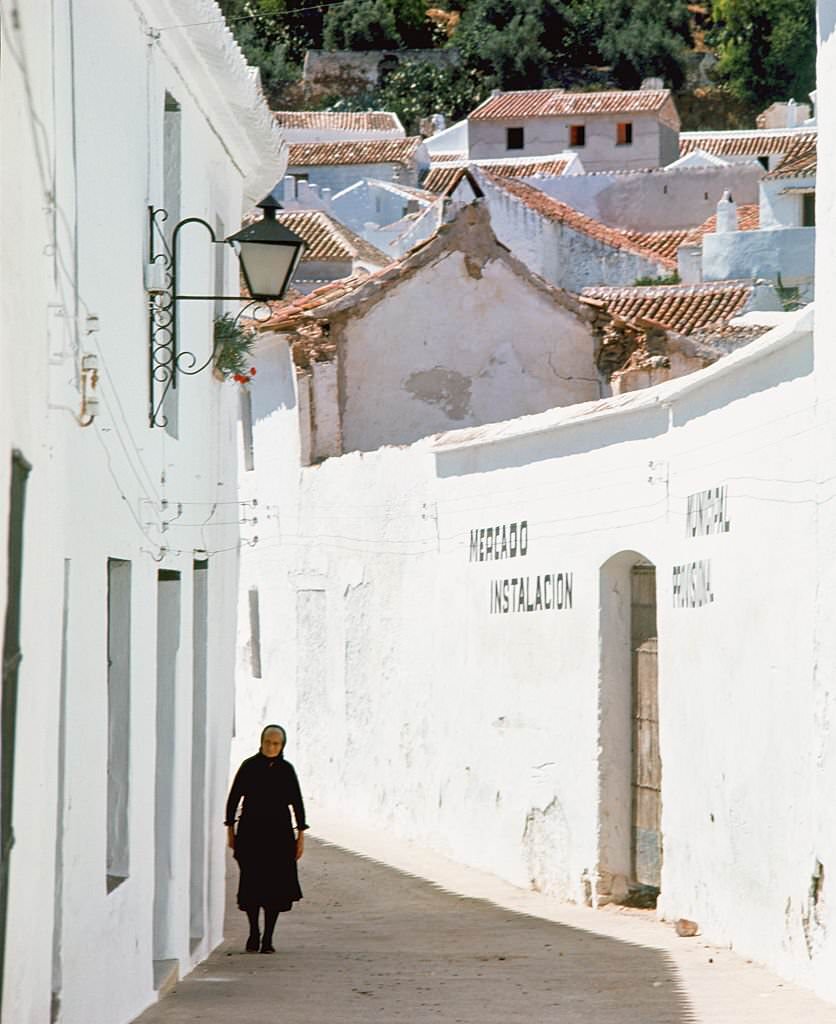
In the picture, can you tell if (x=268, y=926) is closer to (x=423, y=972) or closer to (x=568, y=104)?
(x=423, y=972)

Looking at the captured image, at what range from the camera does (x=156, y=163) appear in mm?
10711

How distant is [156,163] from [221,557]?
3796 mm

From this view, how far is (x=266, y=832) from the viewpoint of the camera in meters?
12.6

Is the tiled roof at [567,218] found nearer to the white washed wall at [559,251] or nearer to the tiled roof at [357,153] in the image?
the white washed wall at [559,251]

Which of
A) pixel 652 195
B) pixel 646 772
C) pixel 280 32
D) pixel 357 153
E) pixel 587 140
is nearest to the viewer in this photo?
pixel 646 772

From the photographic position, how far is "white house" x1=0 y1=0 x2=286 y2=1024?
693cm

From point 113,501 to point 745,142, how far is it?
65389 mm

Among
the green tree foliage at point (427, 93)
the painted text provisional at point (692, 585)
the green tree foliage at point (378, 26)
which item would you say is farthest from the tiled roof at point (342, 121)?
the painted text provisional at point (692, 585)

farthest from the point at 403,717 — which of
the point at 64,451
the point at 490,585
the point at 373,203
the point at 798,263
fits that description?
the point at 373,203

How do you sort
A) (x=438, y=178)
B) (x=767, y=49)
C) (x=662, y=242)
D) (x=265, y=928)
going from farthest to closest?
(x=767, y=49)
(x=438, y=178)
(x=662, y=242)
(x=265, y=928)

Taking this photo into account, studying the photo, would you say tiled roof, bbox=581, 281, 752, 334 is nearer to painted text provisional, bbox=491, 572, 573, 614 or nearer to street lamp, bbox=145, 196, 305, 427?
painted text provisional, bbox=491, 572, 573, 614

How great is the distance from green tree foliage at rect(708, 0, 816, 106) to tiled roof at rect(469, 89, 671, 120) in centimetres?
1213

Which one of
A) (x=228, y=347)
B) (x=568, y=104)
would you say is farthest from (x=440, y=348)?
(x=568, y=104)

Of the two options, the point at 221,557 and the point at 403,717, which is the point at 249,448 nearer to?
the point at 403,717
